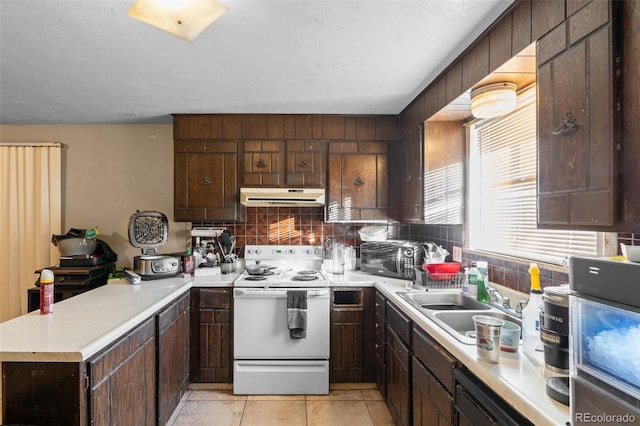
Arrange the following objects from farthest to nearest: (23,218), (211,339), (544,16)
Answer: (23,218), (211,339), (544,16)

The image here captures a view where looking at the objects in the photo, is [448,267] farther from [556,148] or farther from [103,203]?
[103,203]

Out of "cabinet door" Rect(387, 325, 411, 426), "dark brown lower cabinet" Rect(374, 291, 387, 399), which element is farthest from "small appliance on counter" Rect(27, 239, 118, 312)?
"cabinet door" Rect(387, 325, 411, 426)

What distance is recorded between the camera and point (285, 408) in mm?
2412

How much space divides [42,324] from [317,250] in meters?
2.19

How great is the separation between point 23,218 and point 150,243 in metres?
1.67

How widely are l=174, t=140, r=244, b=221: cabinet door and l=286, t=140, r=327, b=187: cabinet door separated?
20.6 inches

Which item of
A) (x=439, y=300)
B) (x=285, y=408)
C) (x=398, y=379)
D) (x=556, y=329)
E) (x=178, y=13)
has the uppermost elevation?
(x=178, y=13)

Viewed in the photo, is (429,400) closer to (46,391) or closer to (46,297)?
(46,391)

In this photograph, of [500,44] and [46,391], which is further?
[500,44]

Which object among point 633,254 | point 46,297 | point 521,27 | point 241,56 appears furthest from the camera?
point 241,56

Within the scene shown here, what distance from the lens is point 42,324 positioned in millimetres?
1536

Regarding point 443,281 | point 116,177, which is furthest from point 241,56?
point 116,177

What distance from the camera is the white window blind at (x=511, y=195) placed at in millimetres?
1729

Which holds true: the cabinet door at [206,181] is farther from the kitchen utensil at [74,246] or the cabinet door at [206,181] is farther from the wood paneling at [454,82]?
the wood paneling at [454,82]
